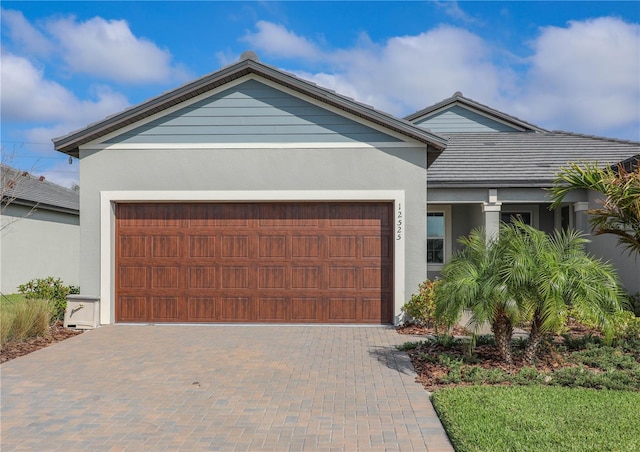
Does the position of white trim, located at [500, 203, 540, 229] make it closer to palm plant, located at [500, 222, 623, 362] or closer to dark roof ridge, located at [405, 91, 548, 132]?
dark roof ridge, located at [405, 91, 548, 132]

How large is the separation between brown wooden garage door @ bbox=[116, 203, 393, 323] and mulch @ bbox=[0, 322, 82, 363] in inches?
46.5

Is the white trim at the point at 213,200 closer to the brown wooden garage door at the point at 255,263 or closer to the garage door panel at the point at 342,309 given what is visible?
the brown wooden garage door at the point at 255,263

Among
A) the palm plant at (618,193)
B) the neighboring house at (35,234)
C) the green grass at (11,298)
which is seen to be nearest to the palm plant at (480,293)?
the palm plant at (618,193)

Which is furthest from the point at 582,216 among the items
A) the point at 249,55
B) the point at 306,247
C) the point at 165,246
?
the point at 165,246

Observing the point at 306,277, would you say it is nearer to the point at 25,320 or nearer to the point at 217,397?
the point at 217,397

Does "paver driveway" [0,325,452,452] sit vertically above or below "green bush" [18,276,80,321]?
below

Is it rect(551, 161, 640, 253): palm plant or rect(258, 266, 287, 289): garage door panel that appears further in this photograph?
rect(258, 266, 287, 289): garage door panel

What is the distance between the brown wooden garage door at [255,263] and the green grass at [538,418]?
4739mm

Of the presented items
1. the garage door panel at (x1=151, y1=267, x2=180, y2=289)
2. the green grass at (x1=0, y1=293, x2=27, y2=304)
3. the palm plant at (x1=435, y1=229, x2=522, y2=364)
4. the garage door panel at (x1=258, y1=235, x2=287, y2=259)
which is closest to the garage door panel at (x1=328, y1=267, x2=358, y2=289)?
the garage door panel at (x1=258, y1=235, x2=287, y2=259)

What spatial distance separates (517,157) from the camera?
44.9 feet

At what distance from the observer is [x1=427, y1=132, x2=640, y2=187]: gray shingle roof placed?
12.3m

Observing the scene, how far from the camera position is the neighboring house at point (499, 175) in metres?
12.3

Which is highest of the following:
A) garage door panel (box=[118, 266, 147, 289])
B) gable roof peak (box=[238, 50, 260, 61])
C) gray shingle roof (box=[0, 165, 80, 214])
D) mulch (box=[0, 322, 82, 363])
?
gable roof peak (box=[238, 50, 260, 61])

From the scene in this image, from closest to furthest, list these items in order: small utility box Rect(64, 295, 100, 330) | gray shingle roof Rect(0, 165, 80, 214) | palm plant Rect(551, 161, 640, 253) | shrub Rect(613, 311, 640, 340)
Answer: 1. palm plant Rect(551, 161, 640, 253)
2. shrub Rect(613, 311, 640, 340)
3. small utility box Rect(64, 295, 100, 330)
4. gray shingle roof Rect(0, 165, 80, 214)
